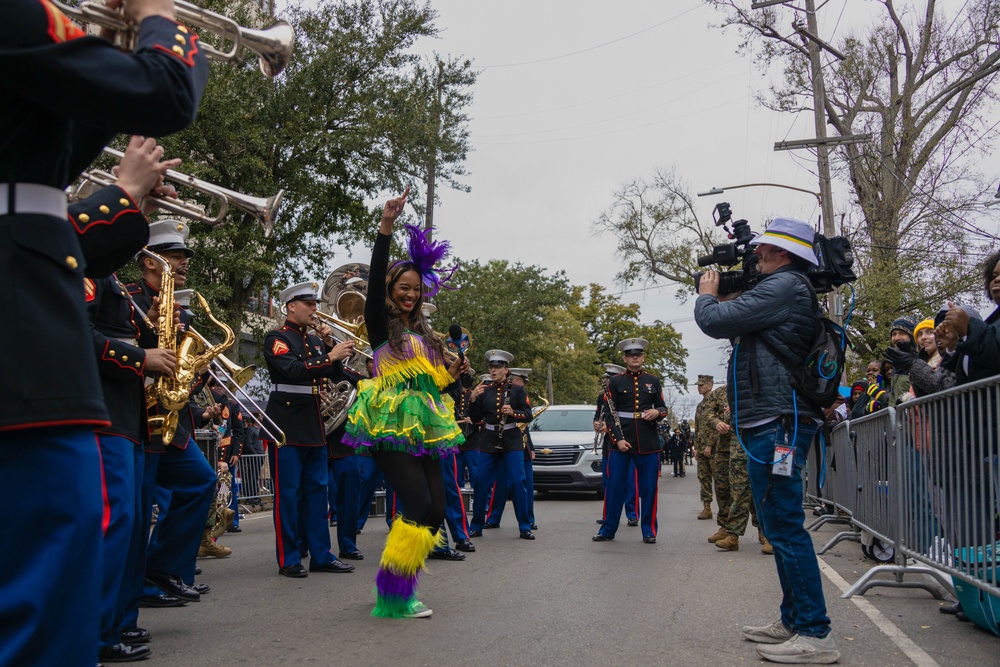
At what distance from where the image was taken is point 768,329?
5195 mm

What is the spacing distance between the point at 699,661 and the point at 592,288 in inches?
2870

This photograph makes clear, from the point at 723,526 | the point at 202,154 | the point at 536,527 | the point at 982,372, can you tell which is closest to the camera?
the point at 982,372

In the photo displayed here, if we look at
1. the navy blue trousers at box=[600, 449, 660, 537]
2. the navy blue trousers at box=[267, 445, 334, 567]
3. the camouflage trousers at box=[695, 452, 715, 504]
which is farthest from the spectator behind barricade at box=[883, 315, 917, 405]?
the navy blue trousers at box=[267, 445, 334, 567]

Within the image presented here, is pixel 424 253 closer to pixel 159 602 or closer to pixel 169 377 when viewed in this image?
pixel 169 377

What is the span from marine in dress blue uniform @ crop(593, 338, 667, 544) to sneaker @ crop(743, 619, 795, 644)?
5452 mm

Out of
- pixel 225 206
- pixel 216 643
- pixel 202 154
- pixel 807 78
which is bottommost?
pixel 216 643

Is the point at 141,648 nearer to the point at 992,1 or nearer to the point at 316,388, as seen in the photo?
the point at 316,388

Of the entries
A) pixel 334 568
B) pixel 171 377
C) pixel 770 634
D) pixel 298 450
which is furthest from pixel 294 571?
pixel 770 634

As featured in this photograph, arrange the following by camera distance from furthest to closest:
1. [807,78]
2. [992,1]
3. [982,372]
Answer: [807,78] < [992,1] < [982,372]

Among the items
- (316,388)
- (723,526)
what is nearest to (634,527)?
(723,526)

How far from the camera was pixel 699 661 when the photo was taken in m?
4.79

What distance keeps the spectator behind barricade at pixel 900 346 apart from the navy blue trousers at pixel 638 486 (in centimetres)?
A: 265

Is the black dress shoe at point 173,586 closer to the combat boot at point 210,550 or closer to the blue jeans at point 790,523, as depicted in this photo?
the combat boot at point 210,550

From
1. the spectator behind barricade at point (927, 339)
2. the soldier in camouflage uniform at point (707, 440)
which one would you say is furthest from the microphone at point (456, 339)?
the soldier in camouflage uniform at point (707, 440)
